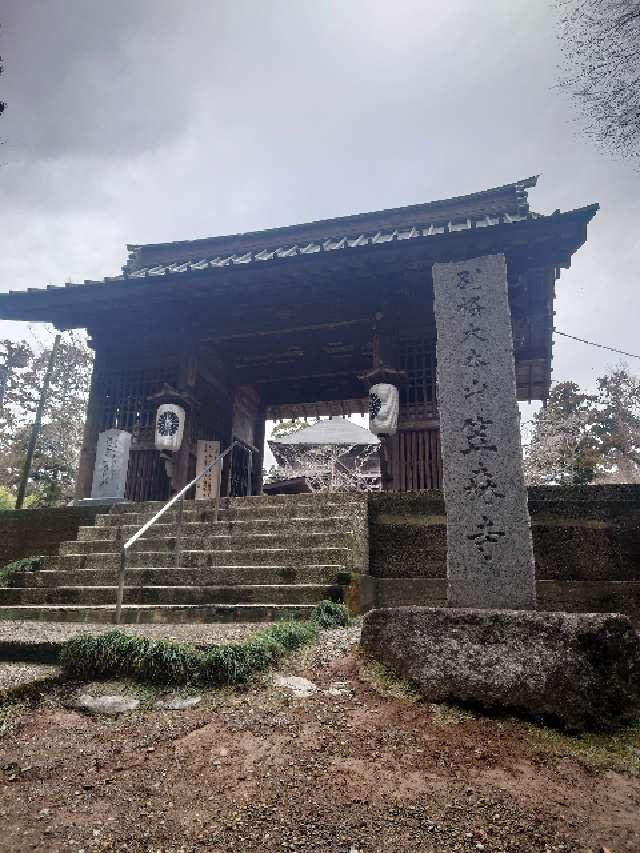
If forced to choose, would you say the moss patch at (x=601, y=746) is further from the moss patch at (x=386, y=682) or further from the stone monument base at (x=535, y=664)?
the moss patch at (x=386, y=682)

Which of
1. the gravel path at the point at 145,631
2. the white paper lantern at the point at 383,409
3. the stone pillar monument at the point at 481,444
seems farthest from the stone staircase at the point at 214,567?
the white paper lantern at the point at 383,409

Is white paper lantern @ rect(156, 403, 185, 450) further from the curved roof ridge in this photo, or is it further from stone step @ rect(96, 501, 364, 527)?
the curved roof ridge

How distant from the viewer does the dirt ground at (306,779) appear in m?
1.88

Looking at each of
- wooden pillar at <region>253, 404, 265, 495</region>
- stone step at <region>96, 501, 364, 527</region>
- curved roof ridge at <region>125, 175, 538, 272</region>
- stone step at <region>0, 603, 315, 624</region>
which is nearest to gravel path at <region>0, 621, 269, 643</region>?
stone step at <region>0, 603, 315, 624</region>

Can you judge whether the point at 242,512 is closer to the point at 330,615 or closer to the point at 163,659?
the point at 330,615

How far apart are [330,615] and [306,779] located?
256 cm

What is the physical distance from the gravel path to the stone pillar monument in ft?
5.65

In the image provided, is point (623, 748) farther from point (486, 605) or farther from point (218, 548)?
point (218, 548)

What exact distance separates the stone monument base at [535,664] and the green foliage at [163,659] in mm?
977

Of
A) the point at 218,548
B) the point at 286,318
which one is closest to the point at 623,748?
the point at 218,548

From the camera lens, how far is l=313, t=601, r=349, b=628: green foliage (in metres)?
4.62

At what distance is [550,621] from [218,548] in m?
4.74

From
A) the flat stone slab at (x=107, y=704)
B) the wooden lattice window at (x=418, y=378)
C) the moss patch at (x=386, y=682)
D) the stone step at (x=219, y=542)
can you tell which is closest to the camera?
the flat stone slab at (x=107, y=704)

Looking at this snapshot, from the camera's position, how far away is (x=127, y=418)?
37.3ft
